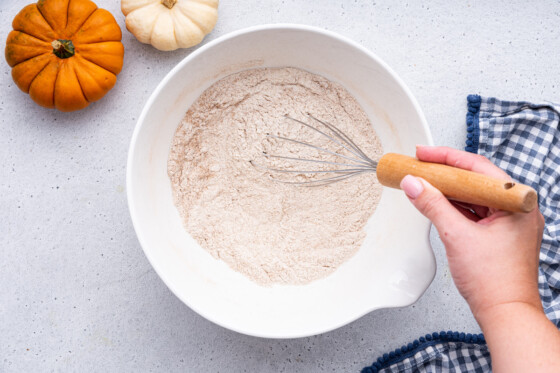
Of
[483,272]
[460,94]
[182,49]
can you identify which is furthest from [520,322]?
[182,49]

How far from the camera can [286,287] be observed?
3.20 ft

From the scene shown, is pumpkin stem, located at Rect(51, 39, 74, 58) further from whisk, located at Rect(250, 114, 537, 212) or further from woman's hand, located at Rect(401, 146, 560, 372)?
woman's hand, located at Rect(401, 146, 560, 372)

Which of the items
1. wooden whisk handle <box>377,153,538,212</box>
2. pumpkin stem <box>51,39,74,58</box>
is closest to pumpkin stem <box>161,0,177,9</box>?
pumpkin stem <box>51,39,74,58</box>

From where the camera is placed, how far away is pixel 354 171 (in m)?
0.98

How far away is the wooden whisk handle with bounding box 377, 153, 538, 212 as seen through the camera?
2.07 ft

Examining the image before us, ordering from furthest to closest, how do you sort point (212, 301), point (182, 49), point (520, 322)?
point (182, 49) < point (212, 301) < point (520, 322)

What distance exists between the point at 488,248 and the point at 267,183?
18.7 inches

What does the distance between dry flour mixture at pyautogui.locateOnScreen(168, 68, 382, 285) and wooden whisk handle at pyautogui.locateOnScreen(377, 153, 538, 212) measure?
0.22m

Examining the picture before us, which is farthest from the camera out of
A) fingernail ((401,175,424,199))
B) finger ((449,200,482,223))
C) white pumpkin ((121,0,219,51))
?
white pumpkin ((121,0,219,51))

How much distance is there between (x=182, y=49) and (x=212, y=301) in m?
0.57

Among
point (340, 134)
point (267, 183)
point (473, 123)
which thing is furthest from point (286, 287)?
point (473, 123)

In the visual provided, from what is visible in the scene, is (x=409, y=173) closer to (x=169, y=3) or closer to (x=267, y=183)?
(x=267, y=183)

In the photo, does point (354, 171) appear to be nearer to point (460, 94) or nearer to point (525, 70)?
point (460, 94)

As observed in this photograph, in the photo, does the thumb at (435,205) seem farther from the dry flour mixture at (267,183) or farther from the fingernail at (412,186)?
the dry flour mixture at (267,183)
